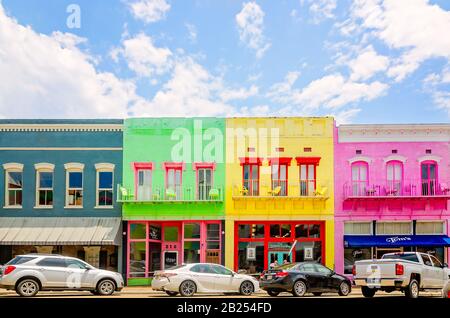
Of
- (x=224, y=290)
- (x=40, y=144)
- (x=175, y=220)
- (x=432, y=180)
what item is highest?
(x=40, y=144)

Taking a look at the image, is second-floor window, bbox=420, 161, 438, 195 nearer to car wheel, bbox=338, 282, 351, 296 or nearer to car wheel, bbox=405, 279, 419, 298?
car wheel, bbox=338, 282, 351, 296

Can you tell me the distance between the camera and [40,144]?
27.6 metres

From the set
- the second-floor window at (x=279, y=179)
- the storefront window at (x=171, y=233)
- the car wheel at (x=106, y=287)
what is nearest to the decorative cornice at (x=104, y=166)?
the storefront window at (x=171, y=233)

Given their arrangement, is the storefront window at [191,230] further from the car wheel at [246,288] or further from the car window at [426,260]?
the car window at [426,260]

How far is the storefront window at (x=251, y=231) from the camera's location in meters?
27.6

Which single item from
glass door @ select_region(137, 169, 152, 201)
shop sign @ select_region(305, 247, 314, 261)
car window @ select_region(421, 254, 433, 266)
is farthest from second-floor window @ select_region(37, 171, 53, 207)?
car window @ select_region(421, 254, 433, 266)

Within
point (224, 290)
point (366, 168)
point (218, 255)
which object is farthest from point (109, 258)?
point (366, 168)

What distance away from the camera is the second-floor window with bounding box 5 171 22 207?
1083 inches

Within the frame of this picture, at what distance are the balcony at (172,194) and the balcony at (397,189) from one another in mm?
6872

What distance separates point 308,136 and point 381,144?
383 cm

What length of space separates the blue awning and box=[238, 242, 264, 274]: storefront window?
4.34m

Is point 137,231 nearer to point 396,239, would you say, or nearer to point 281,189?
point 281,189

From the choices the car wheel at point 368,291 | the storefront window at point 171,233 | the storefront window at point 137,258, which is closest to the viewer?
the car wheel at point 368,291
